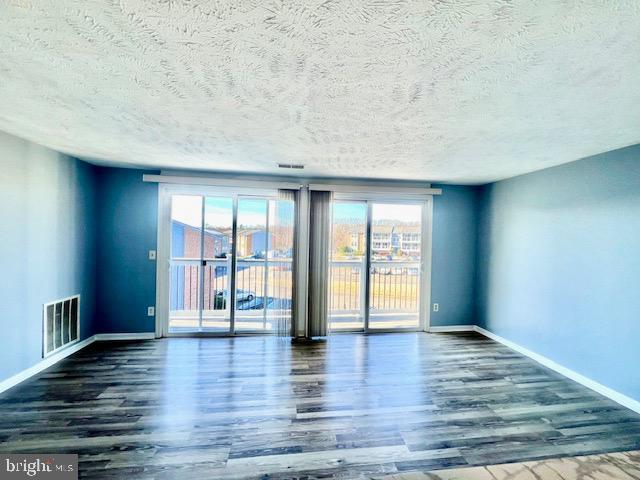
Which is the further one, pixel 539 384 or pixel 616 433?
pixel 539 384

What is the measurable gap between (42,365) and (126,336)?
Answer: 919 millimetres

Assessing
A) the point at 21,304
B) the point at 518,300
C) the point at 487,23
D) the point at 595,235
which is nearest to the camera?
the point at 487,23

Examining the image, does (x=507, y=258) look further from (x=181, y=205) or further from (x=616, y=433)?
(x=181, y=205)

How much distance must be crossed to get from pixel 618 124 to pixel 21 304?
5.04 metres

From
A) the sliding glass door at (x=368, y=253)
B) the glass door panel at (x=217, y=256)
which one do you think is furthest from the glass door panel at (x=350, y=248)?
the glass door panel at (x=217, y=256)

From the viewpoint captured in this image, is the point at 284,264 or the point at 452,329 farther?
the point at 452,329

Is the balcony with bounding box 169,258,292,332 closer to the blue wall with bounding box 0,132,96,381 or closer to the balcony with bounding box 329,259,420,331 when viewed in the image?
the balcony with bounding box 329,259,420,331

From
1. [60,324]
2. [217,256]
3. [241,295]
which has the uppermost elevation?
[217,256]

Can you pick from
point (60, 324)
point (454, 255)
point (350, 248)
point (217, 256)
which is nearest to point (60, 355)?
point (60, 324)

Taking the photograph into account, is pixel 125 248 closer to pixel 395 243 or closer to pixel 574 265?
pixel 395 243

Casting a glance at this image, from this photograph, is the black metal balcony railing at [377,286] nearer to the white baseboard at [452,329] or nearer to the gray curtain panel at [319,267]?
the gray curtain panel at [319,267]

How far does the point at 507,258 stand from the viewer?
3826mm

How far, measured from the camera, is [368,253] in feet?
13.8

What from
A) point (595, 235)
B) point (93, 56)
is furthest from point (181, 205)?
point (595, 235)
